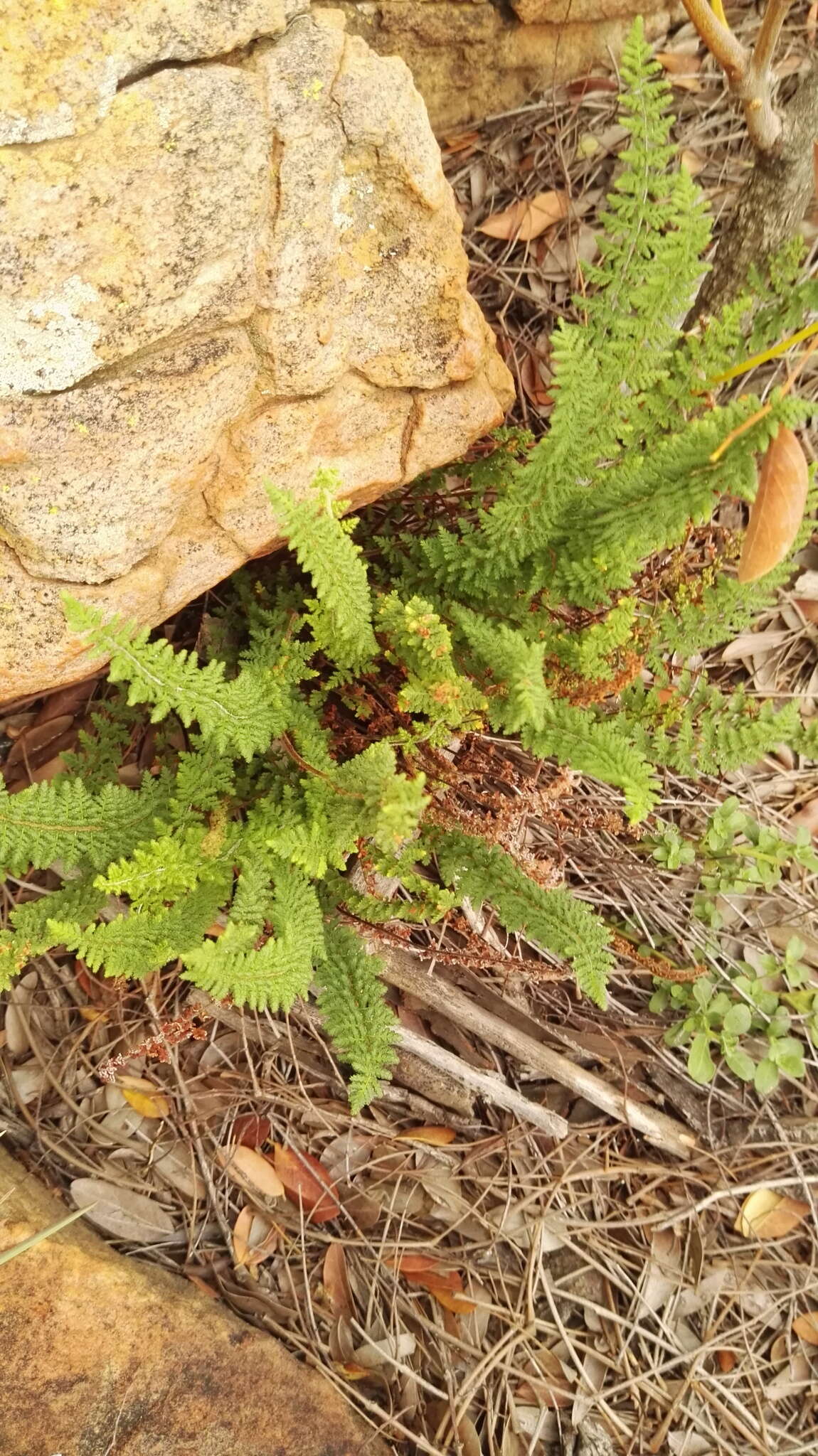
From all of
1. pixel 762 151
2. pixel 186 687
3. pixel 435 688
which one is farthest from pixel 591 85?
pixel 186 687

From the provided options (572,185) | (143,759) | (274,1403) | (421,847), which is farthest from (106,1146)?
(572,185)

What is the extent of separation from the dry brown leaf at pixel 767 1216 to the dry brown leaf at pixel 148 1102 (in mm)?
1872

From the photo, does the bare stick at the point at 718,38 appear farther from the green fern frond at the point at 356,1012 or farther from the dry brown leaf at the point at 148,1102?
the dry brown leaf at the point at 148,1102

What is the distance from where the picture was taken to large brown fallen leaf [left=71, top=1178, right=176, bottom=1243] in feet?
8.98

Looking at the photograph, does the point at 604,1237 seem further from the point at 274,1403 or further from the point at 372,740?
the point at 372,740

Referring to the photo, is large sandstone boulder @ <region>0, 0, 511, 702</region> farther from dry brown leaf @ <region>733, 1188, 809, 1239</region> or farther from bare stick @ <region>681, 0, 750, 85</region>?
dry brown leaf @ <region>733, 1188, 809, 1239</region>

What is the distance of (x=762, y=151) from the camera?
2.56 metres

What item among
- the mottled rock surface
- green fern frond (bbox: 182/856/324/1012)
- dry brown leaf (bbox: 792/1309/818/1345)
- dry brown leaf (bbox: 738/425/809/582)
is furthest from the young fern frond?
dry brown leaf (bbox: 792/1309/818/1345)

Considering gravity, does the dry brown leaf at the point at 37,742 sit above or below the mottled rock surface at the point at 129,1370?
above

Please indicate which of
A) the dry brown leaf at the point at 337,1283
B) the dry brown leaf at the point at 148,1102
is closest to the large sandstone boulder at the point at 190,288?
the dry brown leaf at the point at 148,1102

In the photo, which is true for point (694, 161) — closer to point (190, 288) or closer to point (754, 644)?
point (754, 644)

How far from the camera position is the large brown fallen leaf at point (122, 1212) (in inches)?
108

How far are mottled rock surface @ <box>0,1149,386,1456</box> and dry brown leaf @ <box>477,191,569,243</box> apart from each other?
322cm

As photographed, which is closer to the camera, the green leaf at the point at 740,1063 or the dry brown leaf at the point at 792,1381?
the dry brown leaf at the point at 792,1381
